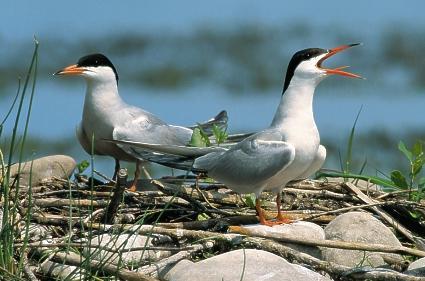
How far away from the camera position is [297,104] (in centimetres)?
754

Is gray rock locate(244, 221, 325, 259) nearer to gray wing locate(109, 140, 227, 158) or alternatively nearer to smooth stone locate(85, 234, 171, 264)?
smooth stone locate(85, 234, 171, 264)

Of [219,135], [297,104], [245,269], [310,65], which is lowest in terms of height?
[245,269]

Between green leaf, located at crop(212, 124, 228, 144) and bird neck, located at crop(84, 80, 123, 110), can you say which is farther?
bird neck, located at crop(84, 80, 123, 110)

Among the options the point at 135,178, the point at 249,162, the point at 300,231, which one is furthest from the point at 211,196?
the point at 135,178

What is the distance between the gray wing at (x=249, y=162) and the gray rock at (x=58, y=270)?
1233 millimetres

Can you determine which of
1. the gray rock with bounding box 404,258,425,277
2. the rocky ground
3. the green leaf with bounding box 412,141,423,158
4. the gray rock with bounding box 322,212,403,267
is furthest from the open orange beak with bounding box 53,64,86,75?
the gray rock with bounding box 404,258,425,277

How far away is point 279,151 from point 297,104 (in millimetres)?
389

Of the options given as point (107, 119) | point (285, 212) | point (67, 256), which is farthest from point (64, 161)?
point (67, 256)

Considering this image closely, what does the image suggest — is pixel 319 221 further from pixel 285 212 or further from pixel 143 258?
pixel 143 258

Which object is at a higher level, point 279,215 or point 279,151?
point 279,151

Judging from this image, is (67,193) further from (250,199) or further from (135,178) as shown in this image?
(250,199)

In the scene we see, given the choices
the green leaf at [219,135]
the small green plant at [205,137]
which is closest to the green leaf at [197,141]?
the small green plant at [205,137]

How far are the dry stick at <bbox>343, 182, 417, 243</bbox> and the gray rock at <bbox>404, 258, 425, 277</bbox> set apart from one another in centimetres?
66

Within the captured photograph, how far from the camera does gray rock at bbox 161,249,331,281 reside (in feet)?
20.5
